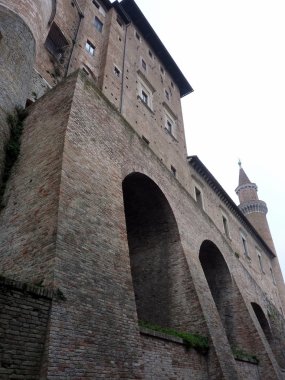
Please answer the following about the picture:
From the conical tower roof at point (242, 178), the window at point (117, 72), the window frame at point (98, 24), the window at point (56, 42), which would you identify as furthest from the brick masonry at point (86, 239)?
the conical tower roof at point (242, 178)

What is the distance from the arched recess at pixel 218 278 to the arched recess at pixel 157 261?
9.09ft

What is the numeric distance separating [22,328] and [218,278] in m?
10.1

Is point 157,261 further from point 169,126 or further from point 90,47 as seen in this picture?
point 169,126

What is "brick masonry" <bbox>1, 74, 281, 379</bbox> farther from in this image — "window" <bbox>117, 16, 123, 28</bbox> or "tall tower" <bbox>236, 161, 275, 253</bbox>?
"tall tower" <bbox>236, 161, 275, 253</bbox>

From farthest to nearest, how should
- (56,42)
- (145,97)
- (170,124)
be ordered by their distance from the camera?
(170,124), (145,97), (56,42)

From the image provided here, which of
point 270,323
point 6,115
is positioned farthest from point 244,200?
point 6,115

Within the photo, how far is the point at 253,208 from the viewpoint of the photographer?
37281 mm

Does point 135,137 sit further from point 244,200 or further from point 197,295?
point 244,200

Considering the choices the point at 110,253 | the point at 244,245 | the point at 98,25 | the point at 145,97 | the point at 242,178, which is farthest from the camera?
the point at 242,178

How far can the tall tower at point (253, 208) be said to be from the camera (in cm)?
3553

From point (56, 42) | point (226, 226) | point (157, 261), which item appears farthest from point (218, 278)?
point (56, 42)

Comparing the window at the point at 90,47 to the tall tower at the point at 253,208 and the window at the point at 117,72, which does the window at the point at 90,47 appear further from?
the tall tower at the point at 253,208

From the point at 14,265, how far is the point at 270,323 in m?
13.5

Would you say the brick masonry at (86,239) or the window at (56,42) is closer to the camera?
the brick masonry at (86,239)
